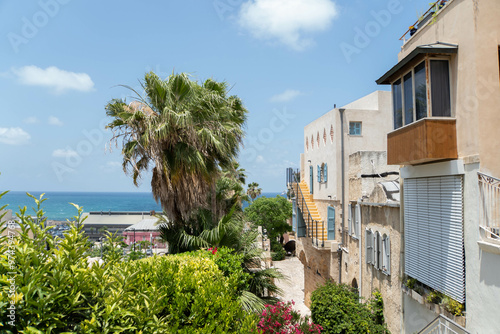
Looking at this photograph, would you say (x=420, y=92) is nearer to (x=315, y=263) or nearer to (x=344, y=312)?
(x=344, y=312)

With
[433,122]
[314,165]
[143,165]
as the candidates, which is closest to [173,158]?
[143,165]

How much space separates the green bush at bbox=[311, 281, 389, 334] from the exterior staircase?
5712 millimetres

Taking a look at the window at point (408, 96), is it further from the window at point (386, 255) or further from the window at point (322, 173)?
the window at point (322, 173)

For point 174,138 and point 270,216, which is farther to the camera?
point 270,216

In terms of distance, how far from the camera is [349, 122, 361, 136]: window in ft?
68.1

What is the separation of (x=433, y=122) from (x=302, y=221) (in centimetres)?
1673

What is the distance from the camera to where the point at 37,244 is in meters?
3.45

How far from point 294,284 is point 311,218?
431 inches

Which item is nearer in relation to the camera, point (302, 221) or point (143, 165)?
point (143, 165)

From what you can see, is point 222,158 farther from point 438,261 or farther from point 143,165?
point 438,261

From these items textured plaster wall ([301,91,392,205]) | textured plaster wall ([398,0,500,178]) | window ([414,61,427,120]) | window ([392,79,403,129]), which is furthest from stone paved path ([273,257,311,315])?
textured plaster wall ([398,0,500,178])

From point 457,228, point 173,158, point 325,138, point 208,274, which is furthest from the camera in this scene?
point 325,138

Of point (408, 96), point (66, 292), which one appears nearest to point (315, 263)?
point (408, 96)

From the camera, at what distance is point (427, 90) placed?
357 inches
